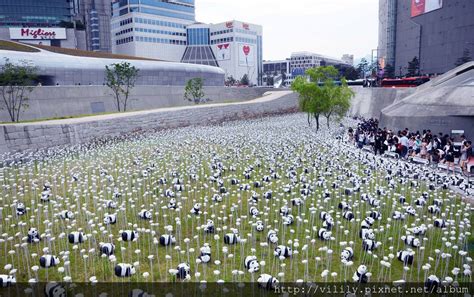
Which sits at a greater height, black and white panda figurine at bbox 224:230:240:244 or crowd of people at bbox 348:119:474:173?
crowd of people at bbox 348:119:474:173

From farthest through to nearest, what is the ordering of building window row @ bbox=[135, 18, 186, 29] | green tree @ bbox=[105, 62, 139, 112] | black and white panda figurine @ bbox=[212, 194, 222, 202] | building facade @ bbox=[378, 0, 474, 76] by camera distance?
building window row @ bbox=[135, 18, 186, 29]
building facade @ bbox=[378, 0, 474, 76]
green tree @ bbox=[105, 62, 139, 112]
black and white panda figurine @ bbox=[212, 194, 222, 202]

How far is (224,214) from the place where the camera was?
1111cm

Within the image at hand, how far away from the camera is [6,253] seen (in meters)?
8.78

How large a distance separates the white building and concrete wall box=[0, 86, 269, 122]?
50361 mm

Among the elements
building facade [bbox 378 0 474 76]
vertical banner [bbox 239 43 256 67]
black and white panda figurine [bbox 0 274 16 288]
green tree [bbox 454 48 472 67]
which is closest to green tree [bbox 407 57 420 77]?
building facade [bbox 378 0 474 76]

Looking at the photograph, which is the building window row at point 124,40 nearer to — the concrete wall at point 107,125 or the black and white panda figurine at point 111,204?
the concrete wall at point 107,125

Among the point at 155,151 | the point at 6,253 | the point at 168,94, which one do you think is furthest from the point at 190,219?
the point at 168,94

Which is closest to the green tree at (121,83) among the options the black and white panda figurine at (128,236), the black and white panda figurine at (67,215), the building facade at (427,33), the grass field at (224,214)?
the grass field at (224,214)

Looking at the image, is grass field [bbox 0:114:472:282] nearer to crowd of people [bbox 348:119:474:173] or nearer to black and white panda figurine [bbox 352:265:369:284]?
black and white panda figurine [bbox 352:265:369:284]

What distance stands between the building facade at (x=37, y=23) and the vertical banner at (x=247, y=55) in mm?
52137

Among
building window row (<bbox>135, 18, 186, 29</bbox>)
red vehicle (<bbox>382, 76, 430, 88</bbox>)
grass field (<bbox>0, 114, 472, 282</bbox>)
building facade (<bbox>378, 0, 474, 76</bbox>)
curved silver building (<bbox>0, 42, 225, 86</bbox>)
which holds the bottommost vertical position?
grass field (<bbox>0, 114, 472, 282</bbox>)

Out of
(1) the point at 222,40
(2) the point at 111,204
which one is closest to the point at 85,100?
(2) the point at 111,204

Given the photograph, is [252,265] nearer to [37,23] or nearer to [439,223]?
[439,223]

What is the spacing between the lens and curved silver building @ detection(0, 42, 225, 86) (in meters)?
42.4
